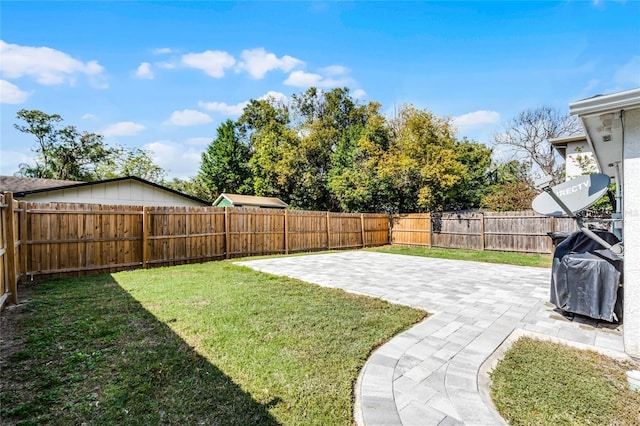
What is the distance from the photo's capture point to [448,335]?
329cm

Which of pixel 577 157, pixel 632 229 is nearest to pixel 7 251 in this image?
pixel 632 229

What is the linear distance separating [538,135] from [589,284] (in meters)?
18.0

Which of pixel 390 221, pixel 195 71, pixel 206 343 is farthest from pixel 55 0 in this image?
pixel 390 221

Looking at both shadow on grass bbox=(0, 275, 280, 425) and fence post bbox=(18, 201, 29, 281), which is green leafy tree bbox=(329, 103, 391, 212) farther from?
shadow on grass bbox=(0, 275, 280, 425)

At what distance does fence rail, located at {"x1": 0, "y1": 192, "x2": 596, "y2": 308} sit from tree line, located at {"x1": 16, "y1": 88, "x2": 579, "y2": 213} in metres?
2.78

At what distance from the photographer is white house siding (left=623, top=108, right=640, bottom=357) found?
269cm

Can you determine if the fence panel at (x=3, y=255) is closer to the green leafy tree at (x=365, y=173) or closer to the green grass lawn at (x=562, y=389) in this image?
the green grass lawn at (x=562, y=389)

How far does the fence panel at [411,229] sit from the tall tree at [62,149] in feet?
75.5

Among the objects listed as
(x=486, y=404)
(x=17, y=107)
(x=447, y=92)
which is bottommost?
(x=486, y=404)

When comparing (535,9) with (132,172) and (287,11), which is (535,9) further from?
(132,172)

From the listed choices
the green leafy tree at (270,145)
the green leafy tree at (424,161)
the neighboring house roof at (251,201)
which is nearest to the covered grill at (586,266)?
the green leafy tree at (424,161)

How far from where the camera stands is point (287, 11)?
7.77m

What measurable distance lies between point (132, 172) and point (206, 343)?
26387mm

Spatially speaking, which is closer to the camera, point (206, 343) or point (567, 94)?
point (206, 343)
